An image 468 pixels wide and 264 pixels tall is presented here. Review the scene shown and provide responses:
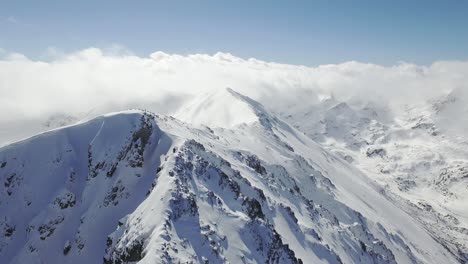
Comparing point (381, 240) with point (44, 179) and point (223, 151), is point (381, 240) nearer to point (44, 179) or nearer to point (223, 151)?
point (223, 151)

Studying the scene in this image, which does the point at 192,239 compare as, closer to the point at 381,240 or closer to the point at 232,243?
the point at 232,243

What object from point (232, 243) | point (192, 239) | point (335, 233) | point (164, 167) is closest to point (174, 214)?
point (192, 239)

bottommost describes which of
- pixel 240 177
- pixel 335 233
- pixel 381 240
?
pixel 381 240

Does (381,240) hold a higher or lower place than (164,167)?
lower

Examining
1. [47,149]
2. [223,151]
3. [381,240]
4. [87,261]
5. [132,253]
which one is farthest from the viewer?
[381,240]

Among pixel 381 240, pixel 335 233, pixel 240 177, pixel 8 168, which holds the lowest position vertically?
pixel 381 240

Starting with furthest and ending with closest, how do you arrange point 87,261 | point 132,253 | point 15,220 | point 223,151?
point 223,151 < point 15,220 < point 87,261 < point 132,253

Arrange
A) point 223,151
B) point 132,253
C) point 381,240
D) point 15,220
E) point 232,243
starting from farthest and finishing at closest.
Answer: point 381,240
point 223,151
point 15,220
point 232,243
point 132,253

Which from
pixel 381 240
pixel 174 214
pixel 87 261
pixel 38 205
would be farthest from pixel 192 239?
pixel 381 240

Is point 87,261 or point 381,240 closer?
point 87,261
